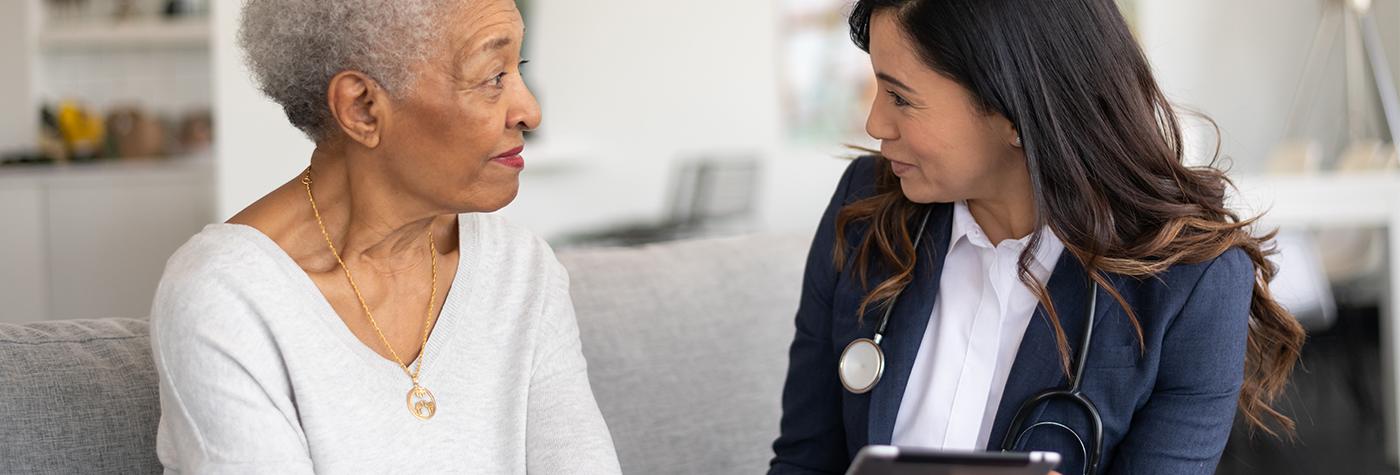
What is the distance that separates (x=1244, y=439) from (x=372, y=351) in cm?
327

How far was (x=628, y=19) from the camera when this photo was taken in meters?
6.74

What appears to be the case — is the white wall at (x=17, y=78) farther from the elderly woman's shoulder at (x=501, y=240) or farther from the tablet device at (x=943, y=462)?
the tablet device at (x=943, y=462)

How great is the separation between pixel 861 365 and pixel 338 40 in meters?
0.70

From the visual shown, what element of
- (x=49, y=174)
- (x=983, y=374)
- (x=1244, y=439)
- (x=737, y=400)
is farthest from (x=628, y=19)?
(x=983, y=374)

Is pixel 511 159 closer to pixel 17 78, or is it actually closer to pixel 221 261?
pixel 221 261

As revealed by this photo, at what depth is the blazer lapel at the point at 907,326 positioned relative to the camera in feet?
5.08

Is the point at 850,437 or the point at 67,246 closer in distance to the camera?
the point at 850,437

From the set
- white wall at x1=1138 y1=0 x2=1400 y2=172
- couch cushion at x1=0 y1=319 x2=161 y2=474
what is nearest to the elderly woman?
couch cushion at x1=0 y1=319 x2=161 y2=474

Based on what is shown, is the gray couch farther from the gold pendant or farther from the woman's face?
the woman's face

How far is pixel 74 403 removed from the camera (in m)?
1.47

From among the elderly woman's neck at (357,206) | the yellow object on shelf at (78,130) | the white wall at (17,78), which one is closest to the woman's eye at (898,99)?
the elderly woman's neck at (357,206)

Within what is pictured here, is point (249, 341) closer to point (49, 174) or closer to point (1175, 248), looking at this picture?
point (1175, 248)

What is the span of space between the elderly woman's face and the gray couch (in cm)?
46

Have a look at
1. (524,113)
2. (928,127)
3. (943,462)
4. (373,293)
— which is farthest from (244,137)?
(943,462)
